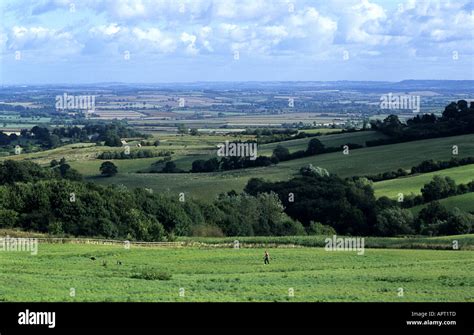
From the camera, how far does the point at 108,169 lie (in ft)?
270

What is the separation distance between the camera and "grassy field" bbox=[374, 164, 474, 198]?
72.2 metres

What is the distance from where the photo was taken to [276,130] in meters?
120

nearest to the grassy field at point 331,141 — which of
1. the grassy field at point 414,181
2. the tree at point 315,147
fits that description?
the tree at point 315,147

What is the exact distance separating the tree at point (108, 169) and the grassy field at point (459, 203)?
32614 mm

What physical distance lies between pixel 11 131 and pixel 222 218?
194 ft

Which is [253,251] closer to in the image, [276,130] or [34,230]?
[34,230]

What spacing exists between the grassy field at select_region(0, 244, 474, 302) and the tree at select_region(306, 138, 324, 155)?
189ft

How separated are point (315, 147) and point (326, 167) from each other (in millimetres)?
10675

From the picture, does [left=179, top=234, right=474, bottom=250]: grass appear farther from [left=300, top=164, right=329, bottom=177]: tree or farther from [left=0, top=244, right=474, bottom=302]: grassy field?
[left=300, top=164, right=329, bottom=177]: tree

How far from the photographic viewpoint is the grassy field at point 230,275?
18172 millimetres

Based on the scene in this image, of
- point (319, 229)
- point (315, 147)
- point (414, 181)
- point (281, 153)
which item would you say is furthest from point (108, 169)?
point (319, 229)

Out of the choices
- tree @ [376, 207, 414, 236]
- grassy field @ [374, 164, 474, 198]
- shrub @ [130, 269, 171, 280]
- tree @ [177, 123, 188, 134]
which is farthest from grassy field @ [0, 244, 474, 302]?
tree @ [177, 123, 188, 134]

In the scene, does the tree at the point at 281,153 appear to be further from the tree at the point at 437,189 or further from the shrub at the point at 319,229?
the shrub at the point at 319,229

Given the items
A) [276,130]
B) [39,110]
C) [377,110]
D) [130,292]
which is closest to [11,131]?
[39,110]
